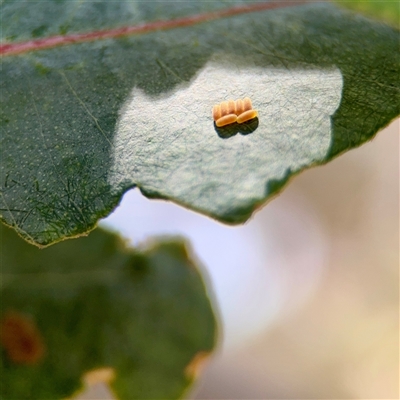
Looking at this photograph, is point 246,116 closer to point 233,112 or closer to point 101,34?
point 233,112

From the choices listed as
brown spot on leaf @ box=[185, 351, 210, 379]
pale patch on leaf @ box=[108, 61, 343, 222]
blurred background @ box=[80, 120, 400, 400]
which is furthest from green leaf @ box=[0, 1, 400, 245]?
blurred background @ box=[80, 120, 400, 400]

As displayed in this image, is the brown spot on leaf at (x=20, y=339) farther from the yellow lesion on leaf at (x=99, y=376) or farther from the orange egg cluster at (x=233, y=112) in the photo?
the orange egg cluster at (x=233, y=112)

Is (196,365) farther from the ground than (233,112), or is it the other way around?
(233,112)

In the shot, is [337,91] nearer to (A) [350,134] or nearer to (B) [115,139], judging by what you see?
(A) [350,134]

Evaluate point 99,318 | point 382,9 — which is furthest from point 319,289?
point 382,9

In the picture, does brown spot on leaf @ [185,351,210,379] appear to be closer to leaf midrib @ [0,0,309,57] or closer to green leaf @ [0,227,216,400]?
green leaf @ [0,227,216,400]

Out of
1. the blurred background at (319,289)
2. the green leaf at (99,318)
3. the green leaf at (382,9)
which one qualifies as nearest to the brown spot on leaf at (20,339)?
the green leaf at (99,318)
